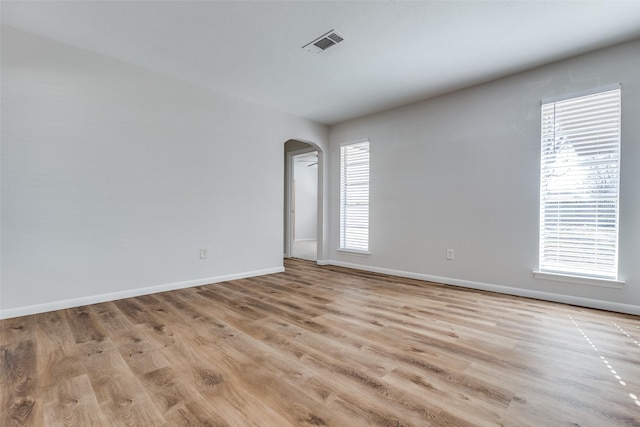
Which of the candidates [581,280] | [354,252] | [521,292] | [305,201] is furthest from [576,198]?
[305,201]

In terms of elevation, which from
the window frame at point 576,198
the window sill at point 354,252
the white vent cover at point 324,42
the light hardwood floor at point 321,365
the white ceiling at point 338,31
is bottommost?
the light hardwood floor at point 321,365

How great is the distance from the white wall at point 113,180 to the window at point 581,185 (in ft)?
11.6

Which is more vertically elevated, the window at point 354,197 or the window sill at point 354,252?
the window at point 354,197

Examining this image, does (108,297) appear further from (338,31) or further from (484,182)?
(484,182)

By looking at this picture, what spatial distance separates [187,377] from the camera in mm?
1642

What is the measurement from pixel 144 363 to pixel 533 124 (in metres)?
4.12

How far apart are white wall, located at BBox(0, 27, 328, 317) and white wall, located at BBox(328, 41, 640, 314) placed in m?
2.02

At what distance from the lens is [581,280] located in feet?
9.60

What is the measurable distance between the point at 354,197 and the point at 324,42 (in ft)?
8.90

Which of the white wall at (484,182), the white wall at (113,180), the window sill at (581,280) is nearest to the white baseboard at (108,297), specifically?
the white wall at (113,180)

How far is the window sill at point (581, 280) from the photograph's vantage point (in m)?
2.76

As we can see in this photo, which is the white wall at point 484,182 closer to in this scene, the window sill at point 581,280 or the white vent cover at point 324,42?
the window sill at point 581,280

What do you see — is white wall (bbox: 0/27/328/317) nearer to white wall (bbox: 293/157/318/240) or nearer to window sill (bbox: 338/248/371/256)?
window sill (bbox: 338/248/371/256)

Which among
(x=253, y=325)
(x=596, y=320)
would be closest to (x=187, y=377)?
(x=253, y=325)
